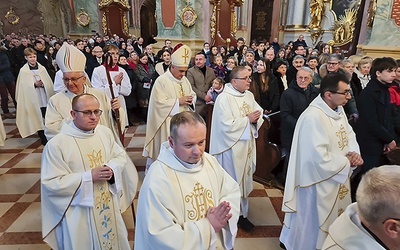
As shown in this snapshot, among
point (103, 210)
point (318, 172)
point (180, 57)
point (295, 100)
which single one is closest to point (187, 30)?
point (180, 57)

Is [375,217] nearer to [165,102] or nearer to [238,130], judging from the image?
[238,130]

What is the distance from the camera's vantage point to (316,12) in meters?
14.1

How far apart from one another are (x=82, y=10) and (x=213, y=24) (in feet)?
30.3

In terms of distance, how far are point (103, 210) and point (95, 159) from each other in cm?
41

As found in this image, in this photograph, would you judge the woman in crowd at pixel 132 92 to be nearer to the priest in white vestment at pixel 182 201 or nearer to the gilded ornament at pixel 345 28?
the priest in white vestment at pixel 182 201

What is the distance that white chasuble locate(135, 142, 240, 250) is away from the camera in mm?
1615

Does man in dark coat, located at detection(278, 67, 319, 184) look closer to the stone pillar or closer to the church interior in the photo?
the church interior

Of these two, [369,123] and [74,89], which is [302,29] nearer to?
[369,123]

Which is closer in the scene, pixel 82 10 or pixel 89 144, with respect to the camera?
pixel 89 144

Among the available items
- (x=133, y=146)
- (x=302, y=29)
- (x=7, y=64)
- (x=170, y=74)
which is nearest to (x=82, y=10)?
(x=7, y=64)

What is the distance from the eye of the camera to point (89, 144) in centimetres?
A: 242

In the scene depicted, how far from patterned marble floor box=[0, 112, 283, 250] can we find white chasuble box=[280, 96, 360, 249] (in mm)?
651

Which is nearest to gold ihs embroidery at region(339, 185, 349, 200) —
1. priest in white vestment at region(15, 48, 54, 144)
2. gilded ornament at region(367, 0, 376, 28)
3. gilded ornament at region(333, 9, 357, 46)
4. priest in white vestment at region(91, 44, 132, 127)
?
priest in white vestment at region(91, 44, 132, 127)

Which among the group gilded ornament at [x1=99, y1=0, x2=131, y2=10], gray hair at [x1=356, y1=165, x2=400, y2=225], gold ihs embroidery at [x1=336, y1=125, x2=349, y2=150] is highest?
gilded ornament at [x1=99, y1=0, x2=131, y2=10]
